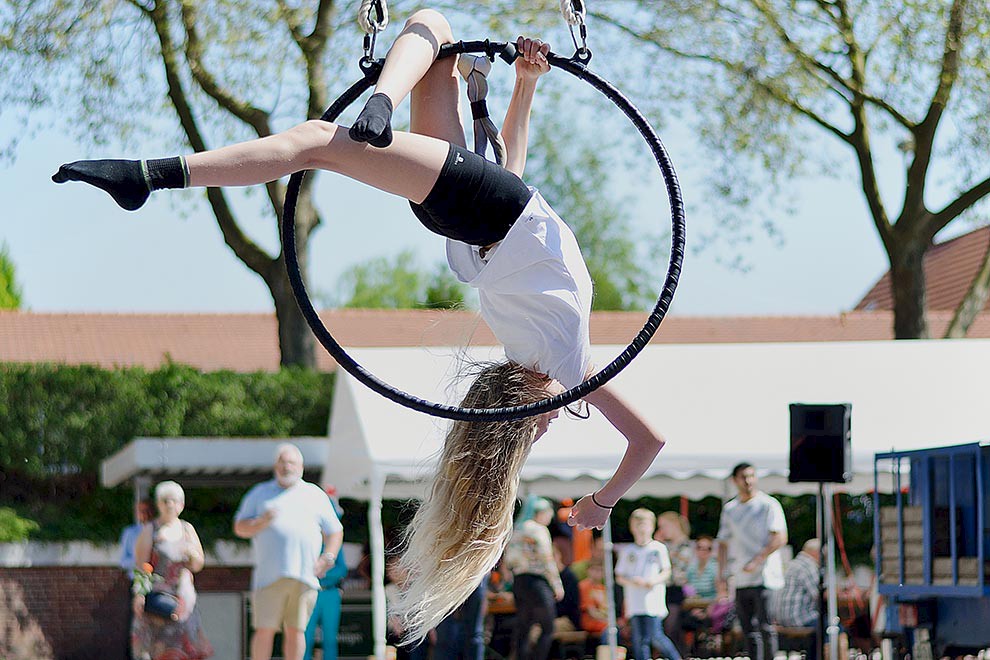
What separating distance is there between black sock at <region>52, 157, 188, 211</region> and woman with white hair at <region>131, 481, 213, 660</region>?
5201 millimetres

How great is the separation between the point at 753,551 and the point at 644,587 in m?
0.84

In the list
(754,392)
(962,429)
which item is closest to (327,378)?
(754,392)

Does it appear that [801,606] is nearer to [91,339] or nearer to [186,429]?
[186,429]

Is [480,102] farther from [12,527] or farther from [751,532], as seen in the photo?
[12,527]

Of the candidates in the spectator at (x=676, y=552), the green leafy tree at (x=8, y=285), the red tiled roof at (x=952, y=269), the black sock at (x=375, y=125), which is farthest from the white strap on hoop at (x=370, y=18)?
the green leafy tree at (x=8, y=285)

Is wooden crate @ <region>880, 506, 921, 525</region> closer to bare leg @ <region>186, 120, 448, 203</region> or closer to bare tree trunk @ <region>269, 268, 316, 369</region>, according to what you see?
bare leg @ <region>186, 120, 448, 203</region>

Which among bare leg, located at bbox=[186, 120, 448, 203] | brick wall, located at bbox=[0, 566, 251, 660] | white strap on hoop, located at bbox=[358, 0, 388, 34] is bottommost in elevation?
brick wall, located at bbox=[0, 566, 251, 660]

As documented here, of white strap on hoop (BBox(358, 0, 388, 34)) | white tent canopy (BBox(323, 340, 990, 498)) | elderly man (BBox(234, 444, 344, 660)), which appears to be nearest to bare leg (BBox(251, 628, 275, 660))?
elderly man (BBox(234, 444, 344, 660))

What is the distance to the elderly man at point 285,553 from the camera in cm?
751

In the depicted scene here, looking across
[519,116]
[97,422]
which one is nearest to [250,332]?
[97,422]

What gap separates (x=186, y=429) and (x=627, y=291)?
29.4m

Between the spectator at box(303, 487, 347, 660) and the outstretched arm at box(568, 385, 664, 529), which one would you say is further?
the spectator at box(303, 487, 347, 660)

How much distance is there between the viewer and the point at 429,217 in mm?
3502

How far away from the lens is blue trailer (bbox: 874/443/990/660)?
7.87 metres
